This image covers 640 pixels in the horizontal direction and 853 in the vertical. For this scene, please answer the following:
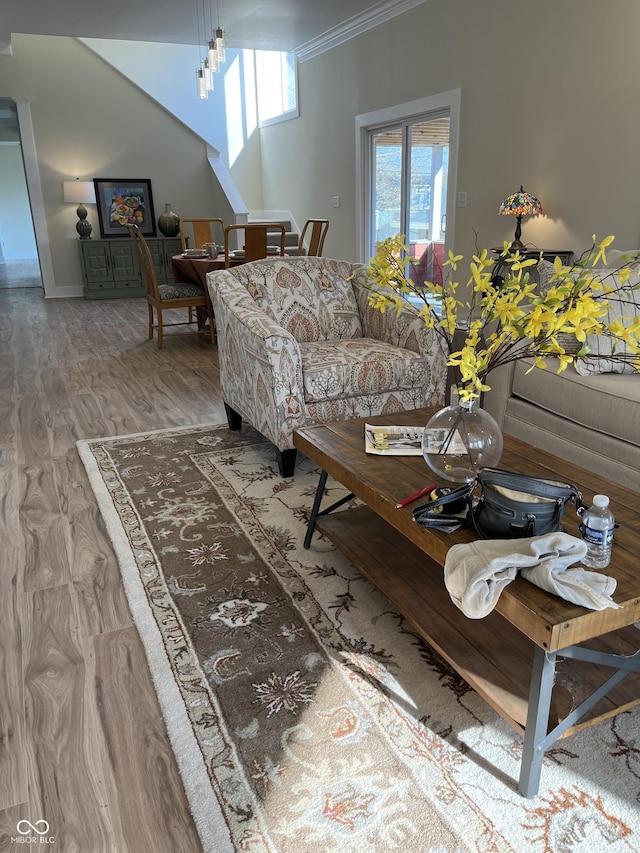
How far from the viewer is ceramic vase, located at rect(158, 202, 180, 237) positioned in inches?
325

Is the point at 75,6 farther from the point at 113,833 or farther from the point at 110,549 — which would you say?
the point at 113,833

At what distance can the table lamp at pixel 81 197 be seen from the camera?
8109 mm

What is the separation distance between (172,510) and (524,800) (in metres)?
1.64

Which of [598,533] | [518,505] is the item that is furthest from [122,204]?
[598,533]

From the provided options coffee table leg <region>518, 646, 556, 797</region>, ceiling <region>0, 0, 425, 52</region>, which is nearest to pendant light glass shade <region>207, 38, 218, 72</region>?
ceiling <region>0, 0, 425, 52</region>

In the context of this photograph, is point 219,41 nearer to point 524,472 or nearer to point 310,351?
point 310,351

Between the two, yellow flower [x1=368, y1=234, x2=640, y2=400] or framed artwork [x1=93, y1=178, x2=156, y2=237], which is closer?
yellow flower [x1=368, y1=234, x2=640, y2=400]

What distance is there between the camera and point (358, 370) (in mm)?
2879

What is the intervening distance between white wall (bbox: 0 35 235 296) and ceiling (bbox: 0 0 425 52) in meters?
0.81

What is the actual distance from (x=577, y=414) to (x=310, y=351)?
1216mm

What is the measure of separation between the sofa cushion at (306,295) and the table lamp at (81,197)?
5.84 m

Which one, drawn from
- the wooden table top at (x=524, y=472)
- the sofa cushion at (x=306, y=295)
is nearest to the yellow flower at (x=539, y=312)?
the wooden table top at (x=524, y=472)

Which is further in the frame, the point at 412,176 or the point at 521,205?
the point at 412,176

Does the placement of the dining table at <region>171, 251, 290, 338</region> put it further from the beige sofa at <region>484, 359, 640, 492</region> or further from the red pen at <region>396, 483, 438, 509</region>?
the red pen at <region>396, 483, 438, 509</region>
